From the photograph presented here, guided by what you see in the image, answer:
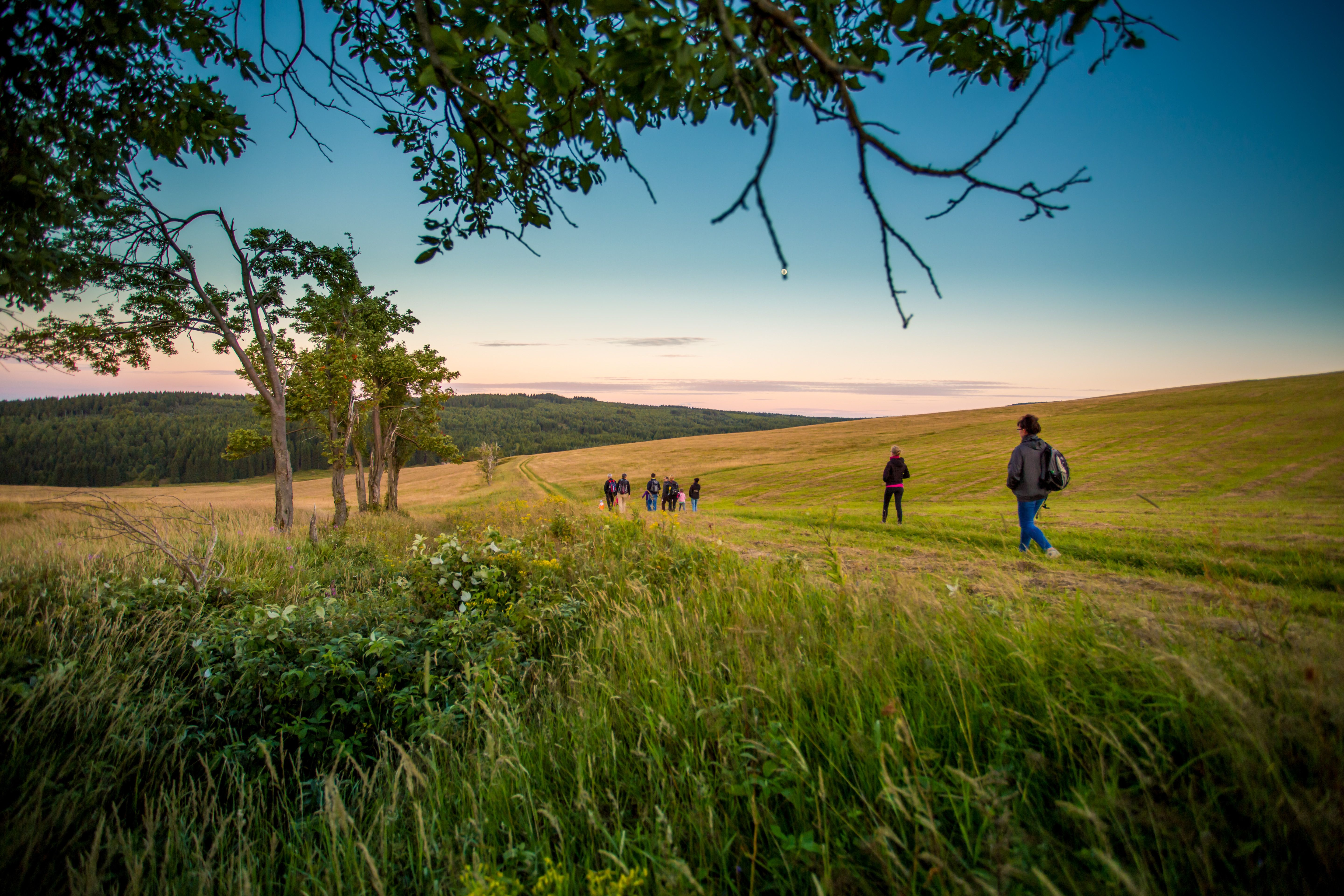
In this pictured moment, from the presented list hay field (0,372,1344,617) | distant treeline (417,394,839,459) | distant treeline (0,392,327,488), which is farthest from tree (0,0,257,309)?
distant treeline (417,394,839,459)

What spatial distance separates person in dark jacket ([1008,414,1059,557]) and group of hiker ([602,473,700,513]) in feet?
48.5

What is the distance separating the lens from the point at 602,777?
2.29m

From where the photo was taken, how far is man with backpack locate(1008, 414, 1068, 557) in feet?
25.8

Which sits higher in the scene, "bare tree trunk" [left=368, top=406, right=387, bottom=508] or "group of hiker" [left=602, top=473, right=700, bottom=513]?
"bare tree trunk" [left=368, top=406, right=387, bottom=508]

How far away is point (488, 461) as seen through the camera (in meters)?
63.0

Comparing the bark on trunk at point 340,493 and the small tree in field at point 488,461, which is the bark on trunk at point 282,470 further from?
the small tree in field at point 488,461

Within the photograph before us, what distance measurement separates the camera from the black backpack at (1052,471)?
7.81 m

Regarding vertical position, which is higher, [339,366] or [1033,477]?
[339,366]

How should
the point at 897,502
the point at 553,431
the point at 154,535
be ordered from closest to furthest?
the point at 154,535 → the point at 897,502 → the point at 553,431

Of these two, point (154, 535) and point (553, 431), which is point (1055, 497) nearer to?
point (154, 535)

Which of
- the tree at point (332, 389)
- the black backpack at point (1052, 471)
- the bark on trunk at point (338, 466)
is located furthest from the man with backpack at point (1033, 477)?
the bark on trunk at point (338, 466)

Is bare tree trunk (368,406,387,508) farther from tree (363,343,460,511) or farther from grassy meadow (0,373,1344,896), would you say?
grassy meadow (0,373,1344,896)

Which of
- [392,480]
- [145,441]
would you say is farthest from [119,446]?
[392,480]

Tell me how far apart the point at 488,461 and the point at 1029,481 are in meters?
62.3
